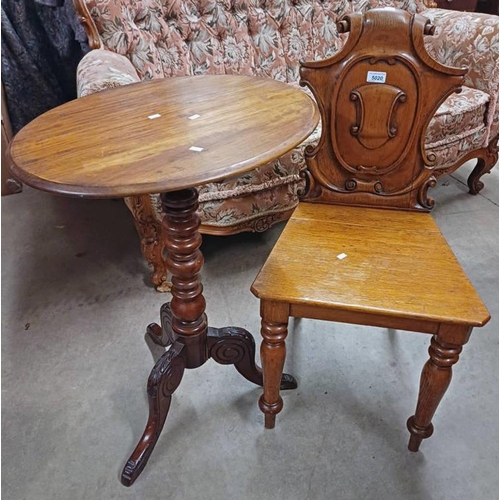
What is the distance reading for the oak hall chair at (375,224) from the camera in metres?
0.94

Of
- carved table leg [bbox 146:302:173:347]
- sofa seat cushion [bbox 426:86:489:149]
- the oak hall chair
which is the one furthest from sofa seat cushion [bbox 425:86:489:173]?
carved table leg [bbox 146:302:173:347]

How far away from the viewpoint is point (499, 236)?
1.96m

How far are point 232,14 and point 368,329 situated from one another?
1507mm

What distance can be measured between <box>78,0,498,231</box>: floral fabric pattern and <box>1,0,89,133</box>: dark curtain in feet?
1.18

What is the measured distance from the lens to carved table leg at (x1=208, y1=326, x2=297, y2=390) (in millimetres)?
1194

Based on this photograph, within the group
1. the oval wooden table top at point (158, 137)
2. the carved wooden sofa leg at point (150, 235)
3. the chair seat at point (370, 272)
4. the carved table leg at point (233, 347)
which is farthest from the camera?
the carved wooden sofa leg at point (150, 235)

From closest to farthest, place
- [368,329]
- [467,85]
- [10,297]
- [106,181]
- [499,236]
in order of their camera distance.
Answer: [106,181], [368,329], [10,297], [499,236], [467,85]

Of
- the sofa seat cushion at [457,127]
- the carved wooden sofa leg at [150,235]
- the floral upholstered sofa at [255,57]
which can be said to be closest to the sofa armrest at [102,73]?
the floral upholstered sofa at [255,57]

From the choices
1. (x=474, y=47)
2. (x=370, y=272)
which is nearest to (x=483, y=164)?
(x=474, y=47)

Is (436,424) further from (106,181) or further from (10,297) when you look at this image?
(10,297)

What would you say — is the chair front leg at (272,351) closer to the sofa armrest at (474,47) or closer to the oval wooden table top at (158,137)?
the oval wooden table top at (158,137)

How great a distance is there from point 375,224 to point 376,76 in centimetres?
37

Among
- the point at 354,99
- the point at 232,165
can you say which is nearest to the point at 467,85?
the point at 354,99

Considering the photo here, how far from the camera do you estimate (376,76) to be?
3.68ft
